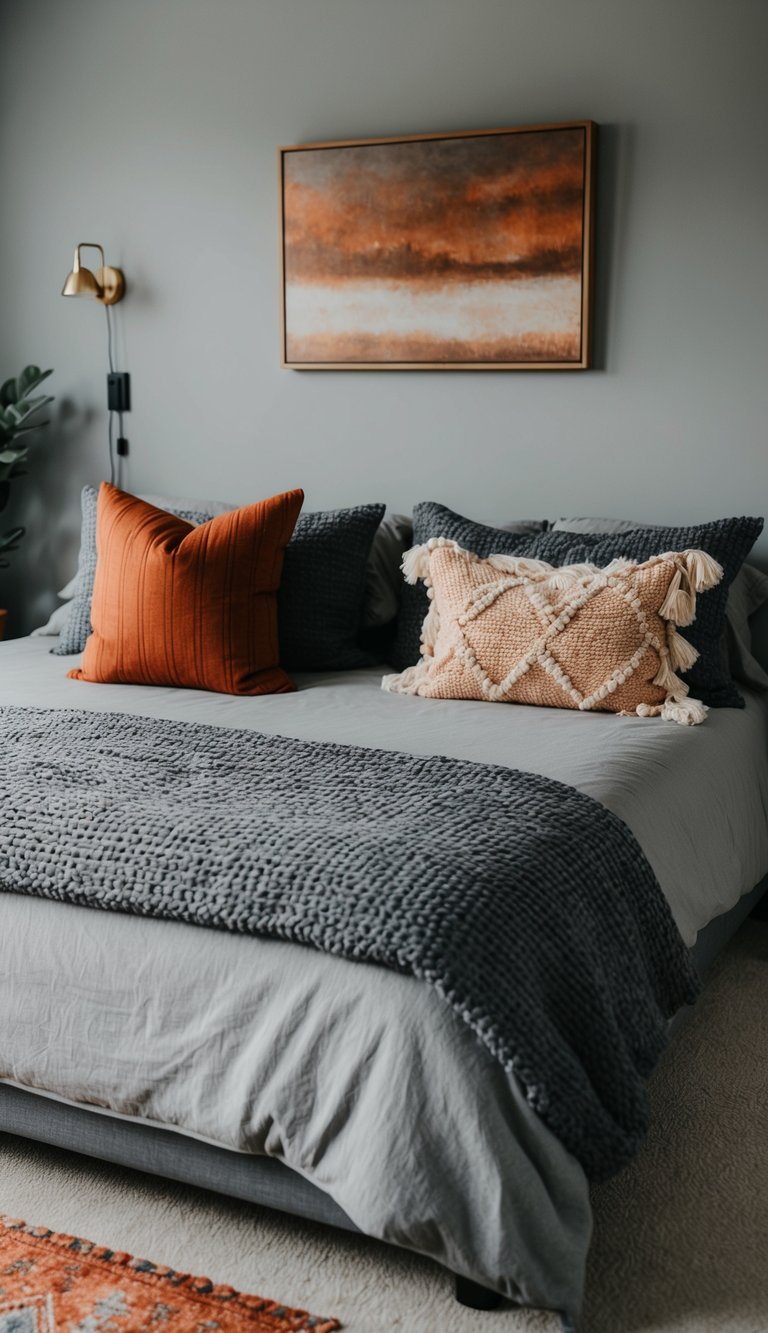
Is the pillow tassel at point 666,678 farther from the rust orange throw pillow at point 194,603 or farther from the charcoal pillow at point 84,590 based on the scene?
the charcoal pillow at point 84,590

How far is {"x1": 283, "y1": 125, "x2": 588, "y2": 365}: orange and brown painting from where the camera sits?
3172mm

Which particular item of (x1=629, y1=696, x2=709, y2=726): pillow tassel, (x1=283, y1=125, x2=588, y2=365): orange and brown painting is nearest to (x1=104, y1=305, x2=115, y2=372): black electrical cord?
(x1=283, y1=125, x2=588, y2=365): orange and brown painting

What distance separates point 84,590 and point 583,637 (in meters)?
1.38

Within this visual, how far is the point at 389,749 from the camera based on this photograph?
7.53ft

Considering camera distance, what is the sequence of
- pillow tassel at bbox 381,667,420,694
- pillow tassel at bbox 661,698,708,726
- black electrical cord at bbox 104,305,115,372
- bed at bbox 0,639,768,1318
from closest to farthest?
bed at bbox 0,639,768,1318 → pillow tassel at bbox 661,698,708,726 → pillow tassel at bbox 381,667,420,694 → black electrical cord at bbox 104,305,115,372

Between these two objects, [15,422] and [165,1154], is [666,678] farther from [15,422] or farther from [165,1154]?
[15,422]

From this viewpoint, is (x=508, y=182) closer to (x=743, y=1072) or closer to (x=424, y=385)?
(x=424, y=385)

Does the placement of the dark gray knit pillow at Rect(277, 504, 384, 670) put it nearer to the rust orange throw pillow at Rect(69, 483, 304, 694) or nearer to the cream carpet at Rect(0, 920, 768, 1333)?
→ the rust orange throw pillow at Rect(69, 483, 304, 694)

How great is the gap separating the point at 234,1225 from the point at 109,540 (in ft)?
5.43

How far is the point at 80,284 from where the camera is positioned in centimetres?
361

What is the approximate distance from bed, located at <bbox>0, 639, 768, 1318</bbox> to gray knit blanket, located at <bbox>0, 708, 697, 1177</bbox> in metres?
0.04

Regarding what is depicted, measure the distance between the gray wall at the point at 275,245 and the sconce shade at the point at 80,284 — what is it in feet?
0.57

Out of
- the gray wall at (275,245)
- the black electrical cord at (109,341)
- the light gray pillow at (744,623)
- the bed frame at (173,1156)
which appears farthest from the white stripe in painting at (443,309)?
the bed frame at (173,1156)

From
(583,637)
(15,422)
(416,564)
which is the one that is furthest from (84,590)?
(583,637)
